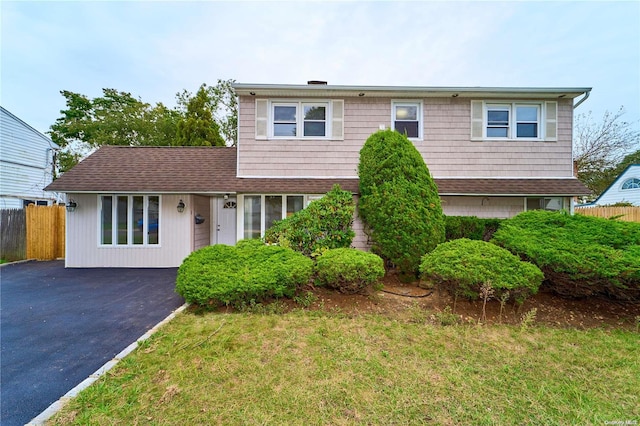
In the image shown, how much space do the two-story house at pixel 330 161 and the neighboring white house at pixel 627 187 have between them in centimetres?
1460

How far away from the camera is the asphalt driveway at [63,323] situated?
2.82 meters

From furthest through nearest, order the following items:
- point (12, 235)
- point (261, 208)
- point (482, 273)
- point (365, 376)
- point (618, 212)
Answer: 1. point (618, 212)
2. point (12, 235)
3. point (261, 208)
4. point (482, 273)
5. point (365, 376)

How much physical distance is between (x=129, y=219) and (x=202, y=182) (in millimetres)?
2726

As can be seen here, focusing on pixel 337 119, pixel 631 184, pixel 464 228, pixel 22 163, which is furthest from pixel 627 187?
pixel 22 163

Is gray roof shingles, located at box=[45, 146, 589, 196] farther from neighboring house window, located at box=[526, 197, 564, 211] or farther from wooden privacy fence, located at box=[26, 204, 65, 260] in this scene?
wooden privacy fence, located at box=[26, 204, 65, 260]

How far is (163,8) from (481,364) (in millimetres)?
13479

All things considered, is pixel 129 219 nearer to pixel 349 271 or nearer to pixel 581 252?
pixel 349 271

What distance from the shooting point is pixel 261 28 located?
10648 mm

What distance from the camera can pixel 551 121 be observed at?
27.1ft

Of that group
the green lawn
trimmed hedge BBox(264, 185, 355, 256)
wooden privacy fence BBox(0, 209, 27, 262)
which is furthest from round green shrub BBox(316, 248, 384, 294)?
wooden privacy fence BBox(0, 209, 27, 262)

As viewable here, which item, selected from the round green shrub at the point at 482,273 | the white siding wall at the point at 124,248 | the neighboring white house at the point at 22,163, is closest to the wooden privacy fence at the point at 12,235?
the white siding wall at the point at 124,248

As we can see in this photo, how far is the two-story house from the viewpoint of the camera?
26.7ft

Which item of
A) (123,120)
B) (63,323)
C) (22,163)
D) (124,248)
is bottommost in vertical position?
(63,323)

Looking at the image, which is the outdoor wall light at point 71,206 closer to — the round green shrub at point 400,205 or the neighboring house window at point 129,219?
the neighboring house window at point 129,219
